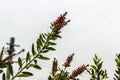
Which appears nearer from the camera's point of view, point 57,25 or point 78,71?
point 57,25

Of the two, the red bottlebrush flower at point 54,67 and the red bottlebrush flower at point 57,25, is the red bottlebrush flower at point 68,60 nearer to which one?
the red bottlebrush flower at point 54,67

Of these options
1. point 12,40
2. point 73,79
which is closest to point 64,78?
point 73,79

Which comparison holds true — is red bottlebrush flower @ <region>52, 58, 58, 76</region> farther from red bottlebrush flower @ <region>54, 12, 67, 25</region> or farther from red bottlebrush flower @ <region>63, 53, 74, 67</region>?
red bottlebrush flower @ <region>54, 12, 67, 25</region>

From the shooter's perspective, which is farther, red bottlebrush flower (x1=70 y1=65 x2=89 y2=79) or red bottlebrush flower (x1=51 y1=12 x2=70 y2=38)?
red bottlebrush flower (x1=70 y1=65 x2=89 y2=79)

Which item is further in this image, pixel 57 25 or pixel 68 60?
pixel 68 60

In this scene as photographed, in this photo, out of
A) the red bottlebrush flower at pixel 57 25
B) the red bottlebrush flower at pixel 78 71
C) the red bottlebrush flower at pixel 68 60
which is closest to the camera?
the red bottlebrush flower at pixel 57 25

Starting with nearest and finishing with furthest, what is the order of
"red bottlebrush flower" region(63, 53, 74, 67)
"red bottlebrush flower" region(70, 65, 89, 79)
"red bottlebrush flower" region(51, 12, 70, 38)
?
"red bottlebrush flower" region(51, 12, 70, 38), "red bottlebrush flower" region(70, 65, 89, 79), "red bottlebrush flower" region(63, 53, 74, 67)

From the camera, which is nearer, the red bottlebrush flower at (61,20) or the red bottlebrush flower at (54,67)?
the red bottlebrush flower at (61,20)

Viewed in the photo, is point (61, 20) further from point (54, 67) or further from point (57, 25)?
point (54, 67)

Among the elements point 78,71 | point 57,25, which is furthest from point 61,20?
point 78,71

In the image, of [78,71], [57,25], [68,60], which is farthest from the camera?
[68,60]

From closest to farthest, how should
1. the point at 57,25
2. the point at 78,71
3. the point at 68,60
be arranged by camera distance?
the point at 57,25, the point at 78,71, the point at 68,60

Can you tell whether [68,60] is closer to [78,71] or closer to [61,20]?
[78,71]

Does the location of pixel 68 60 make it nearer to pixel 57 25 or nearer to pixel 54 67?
pixel 54 67
